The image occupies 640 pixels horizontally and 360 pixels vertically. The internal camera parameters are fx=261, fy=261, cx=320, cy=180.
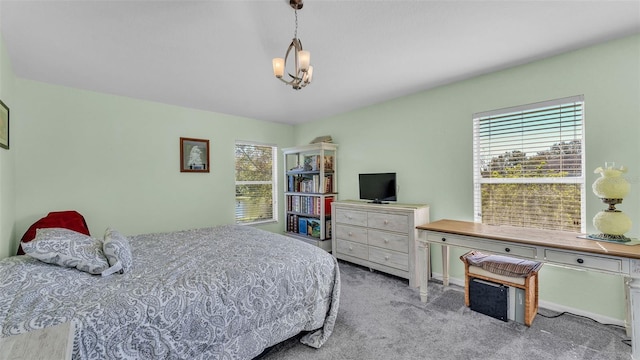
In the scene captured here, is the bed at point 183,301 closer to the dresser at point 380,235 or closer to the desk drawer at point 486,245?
the desk drawer at point 486,245

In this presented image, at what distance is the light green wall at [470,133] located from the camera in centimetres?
207

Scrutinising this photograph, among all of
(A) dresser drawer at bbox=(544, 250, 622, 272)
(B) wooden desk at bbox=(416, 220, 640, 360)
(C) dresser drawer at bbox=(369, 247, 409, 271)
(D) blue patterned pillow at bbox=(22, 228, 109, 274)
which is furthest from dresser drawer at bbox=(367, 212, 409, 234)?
(D) blue patterned pillow at bbox=(22, 228, 109, 274)

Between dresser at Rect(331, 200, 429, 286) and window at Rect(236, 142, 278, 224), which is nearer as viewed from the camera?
dresser at Rect(331, 200, 429, 286)

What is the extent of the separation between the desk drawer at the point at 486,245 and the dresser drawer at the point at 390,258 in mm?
584

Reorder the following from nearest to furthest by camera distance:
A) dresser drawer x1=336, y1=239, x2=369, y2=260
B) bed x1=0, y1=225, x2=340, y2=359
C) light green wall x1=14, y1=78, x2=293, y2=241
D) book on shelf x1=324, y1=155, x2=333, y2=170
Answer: bed x1=0, y1=225, x2=340, y2=359
light green wall x1=14, y1=78, x2=293, y2=241
dresser drawer x1=336, y1=239, x2=369, y2=260
book on shelf x1=324, y1=155, x2=333, y2=170

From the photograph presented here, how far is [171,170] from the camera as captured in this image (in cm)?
362

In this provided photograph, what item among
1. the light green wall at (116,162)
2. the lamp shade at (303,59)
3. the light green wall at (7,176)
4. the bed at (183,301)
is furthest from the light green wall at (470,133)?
the light green wall at (7,176)

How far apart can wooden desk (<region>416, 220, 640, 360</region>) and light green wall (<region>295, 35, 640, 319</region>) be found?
352 millimetres

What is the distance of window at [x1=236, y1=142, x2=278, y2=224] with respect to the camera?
4.40 meters

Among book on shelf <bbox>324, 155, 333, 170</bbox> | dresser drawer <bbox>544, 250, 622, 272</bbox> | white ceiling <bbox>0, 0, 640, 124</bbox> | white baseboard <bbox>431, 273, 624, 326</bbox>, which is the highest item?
white ceiling <bbox>0, 0, 640, 124</bbox>

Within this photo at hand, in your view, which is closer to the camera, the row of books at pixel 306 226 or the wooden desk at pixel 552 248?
the wooden desk at pixel 552 248

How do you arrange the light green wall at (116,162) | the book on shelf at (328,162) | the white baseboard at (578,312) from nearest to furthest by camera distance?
the white baseboard at (578,312) → the light green wall at (116,162) → the book on shelf at (328,162)

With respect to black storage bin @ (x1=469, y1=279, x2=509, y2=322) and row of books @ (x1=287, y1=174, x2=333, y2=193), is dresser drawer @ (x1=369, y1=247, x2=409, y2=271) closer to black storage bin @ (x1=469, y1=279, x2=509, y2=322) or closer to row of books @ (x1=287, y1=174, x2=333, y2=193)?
black storage bin @ (x1=469, y1=279, x2=509, y2=322)

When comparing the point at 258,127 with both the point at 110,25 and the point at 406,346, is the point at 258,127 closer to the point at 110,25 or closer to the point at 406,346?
the point at 110,25
